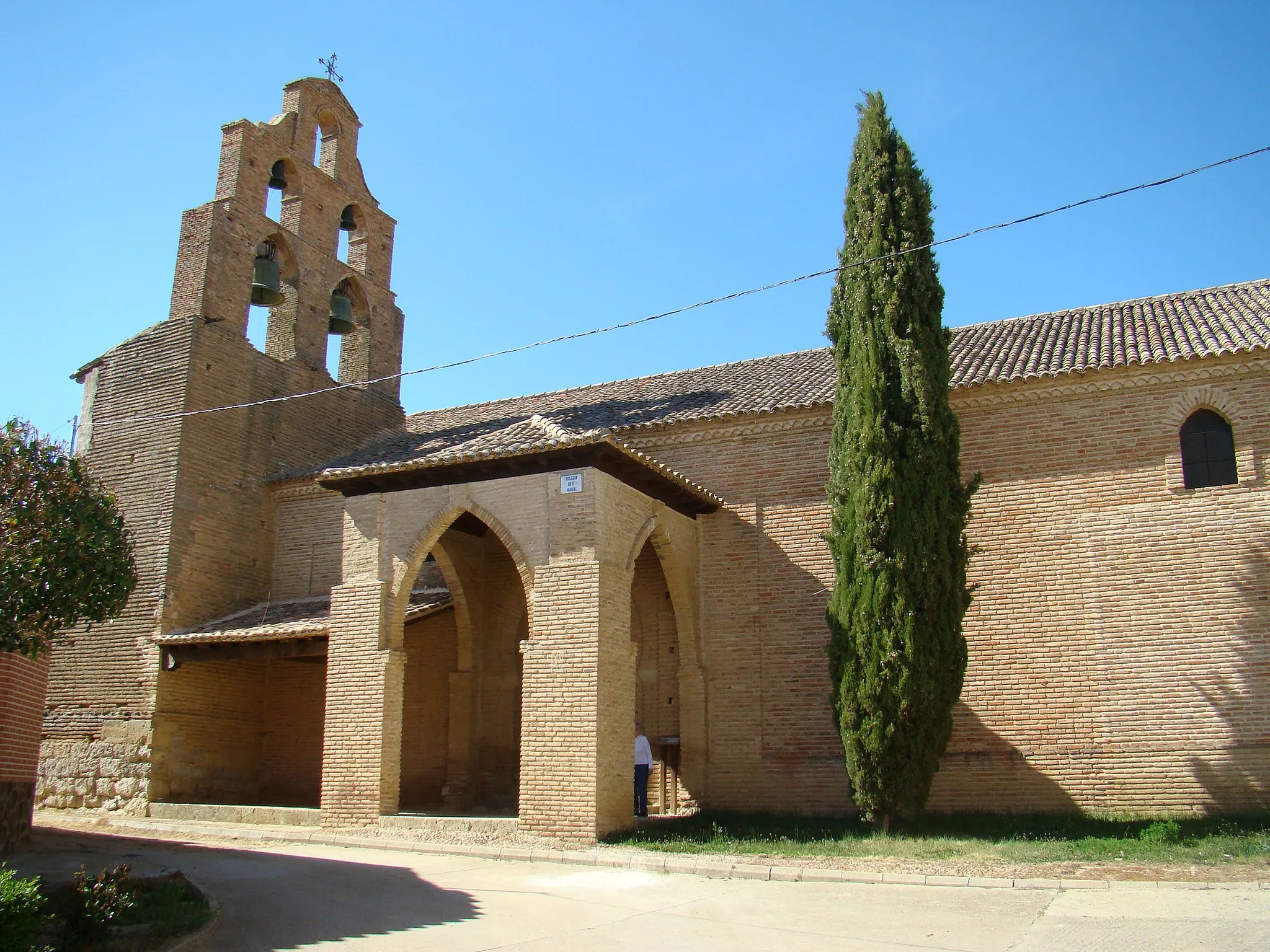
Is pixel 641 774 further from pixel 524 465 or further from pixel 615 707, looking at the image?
pixel 524 465

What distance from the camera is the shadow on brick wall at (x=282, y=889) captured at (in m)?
6.86

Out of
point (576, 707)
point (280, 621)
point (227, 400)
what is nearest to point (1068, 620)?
point (576, 707)

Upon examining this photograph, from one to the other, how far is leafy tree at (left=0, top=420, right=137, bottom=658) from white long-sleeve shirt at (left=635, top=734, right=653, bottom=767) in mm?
5614

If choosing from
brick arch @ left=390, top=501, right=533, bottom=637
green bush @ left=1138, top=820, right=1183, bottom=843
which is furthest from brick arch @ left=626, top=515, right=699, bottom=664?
green bush @ left=1138, top=820, right=1183, bottom=843

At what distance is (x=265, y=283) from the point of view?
1661 centimetres

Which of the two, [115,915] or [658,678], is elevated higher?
[658,678]

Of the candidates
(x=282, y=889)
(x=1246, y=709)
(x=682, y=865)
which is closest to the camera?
(x=282, y=889)

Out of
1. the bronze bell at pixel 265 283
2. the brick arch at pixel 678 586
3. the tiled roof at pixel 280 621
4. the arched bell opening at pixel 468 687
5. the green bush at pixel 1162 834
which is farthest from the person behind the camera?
the bronze bell at pixel 265 283

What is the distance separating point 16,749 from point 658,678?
7.08 metres

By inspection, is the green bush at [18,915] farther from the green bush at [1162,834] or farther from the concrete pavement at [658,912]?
the green bush at [1162,834]

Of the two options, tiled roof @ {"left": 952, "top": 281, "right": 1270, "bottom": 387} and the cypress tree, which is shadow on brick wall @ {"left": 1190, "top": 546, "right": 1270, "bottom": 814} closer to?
tiled roof @ {"left": 952, "top": 281, "right": 1270, "bottom": 387}

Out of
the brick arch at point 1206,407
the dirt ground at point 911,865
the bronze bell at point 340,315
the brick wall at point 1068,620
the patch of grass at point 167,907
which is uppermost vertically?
the bronze bell at point 340,315

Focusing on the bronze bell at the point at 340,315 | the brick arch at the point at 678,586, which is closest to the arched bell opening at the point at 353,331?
the bronze bell at the point at 340,315

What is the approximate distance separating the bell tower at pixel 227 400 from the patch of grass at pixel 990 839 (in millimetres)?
7668
